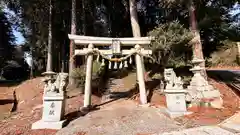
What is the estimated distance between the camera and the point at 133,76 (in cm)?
1316

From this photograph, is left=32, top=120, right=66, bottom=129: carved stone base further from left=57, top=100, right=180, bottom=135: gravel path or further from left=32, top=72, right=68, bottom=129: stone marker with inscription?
left=57, top=100, right=180, bottom=135: gravel path

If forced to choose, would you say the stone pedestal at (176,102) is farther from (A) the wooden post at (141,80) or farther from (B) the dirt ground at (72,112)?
(A) the wooden post at (141,80)

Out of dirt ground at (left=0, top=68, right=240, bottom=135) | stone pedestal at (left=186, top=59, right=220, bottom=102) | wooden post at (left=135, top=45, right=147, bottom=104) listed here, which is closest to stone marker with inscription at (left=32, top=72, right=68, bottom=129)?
dirt ground at (left=0, top=68, right=240, bottom=135)

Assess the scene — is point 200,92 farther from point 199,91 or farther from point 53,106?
point 53,106

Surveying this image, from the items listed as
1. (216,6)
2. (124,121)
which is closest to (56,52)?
(216,6)

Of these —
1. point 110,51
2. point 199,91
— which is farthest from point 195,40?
point 110,51

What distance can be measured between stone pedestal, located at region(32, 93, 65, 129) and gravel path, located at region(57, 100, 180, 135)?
35 cm

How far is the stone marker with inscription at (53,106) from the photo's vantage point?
20.5ft

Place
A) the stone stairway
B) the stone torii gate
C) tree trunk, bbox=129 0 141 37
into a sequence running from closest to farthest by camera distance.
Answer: the stone torii gate < the stone stairway < tree trunk, bbox=129 0 141 37

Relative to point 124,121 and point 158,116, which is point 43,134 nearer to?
point 124,121

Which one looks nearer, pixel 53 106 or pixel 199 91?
pixel 53 106

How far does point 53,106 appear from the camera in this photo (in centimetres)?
646

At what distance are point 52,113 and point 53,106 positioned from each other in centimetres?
20

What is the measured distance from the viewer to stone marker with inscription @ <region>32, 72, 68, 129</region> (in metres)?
6.25
